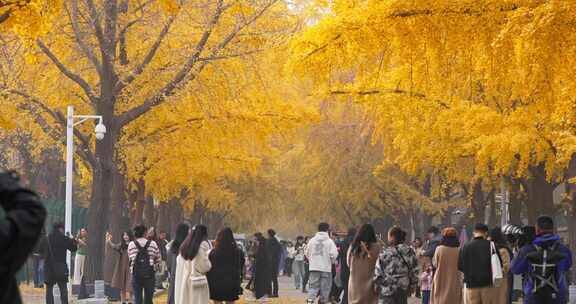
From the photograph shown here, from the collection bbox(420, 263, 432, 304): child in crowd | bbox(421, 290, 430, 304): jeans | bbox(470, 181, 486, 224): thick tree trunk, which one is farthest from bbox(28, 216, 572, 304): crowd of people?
bbox(470, 181, 486, 224): thick tree trunk

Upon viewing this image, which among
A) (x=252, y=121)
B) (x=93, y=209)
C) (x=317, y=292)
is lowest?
(x=317, y=292)

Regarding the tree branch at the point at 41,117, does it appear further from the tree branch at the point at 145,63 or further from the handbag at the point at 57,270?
the handbag at the point at 57,270

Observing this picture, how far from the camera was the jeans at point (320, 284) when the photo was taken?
24.3 metres

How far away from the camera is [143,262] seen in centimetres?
2056

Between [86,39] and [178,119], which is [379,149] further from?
[86,39]

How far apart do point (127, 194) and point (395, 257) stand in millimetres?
29852

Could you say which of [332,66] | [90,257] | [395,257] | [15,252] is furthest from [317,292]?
[15,252]

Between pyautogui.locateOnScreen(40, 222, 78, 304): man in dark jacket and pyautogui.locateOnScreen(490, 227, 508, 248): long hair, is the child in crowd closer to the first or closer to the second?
pyautogui.locateOnScreen(490, 227, 508, 248): long hair

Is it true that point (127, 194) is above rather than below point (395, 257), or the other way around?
above

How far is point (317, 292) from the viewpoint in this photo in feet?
81.8

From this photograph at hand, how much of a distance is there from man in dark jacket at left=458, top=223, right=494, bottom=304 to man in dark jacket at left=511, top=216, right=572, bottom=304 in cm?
129

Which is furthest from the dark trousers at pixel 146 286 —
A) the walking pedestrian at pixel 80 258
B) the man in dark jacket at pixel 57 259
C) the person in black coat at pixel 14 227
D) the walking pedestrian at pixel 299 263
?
the walking pedestrian at pixel 299 263

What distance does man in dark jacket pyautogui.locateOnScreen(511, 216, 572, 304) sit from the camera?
14680 mm

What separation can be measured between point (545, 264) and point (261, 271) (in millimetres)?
17896
